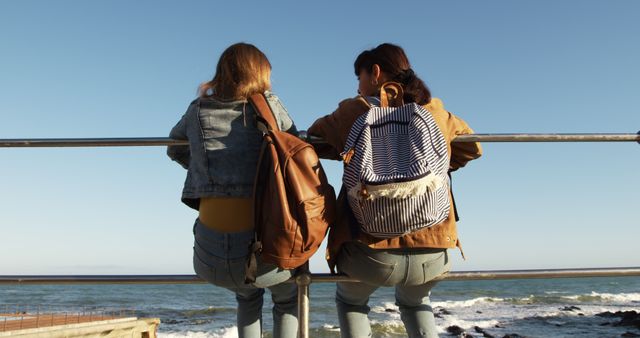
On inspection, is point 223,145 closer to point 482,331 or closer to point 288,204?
point 288,204

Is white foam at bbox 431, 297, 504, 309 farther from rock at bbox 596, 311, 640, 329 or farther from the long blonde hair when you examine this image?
the long blonde hair

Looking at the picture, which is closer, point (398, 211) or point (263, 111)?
point (398, 211)

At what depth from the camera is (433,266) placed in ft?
5.76

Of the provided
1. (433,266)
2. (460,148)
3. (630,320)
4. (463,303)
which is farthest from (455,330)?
(433,266)

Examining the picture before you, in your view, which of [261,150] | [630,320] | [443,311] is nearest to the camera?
[261,150]

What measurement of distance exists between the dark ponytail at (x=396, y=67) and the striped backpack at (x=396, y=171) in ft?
0.45

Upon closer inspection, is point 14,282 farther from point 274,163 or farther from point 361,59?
point 361,59

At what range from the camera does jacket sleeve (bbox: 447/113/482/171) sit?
1.92 metres

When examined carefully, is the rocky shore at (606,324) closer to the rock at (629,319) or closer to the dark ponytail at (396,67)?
the rock at (629,319)

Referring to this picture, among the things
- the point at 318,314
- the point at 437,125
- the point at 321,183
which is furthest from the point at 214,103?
the point at 318,314

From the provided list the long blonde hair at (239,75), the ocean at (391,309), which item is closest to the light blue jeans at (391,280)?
the long blonde hair at (239,75)

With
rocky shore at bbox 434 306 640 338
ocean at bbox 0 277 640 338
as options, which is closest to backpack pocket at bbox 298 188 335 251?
ocean at bbox 0 277 640 338

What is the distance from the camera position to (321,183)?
1.66 metres

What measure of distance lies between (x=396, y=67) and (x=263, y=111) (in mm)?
576
